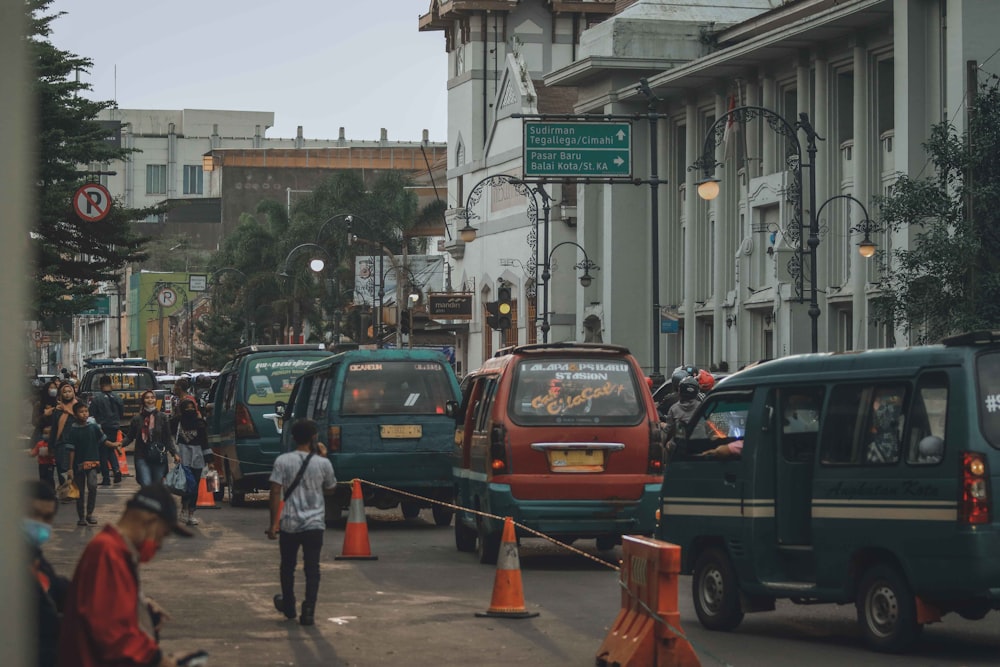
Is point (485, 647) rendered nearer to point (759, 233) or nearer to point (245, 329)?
point (759, 233)

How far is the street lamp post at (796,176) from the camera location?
34.9m

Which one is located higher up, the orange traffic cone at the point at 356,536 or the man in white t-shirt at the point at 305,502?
the man in white t-shirt at the point at 305,502

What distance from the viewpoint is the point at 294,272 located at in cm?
9450

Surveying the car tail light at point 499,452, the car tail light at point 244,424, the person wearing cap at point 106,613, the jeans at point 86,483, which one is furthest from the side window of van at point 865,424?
the car tail light at point 244,424

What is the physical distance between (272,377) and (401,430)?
5.74 meters

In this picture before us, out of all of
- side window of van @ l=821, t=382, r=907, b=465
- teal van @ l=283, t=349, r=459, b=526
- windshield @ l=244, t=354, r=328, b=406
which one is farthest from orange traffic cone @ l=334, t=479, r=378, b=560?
windshield @ l=244, t=354, r=328, b=406

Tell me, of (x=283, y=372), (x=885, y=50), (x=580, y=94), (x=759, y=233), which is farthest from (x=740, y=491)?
(x=580, y=94)

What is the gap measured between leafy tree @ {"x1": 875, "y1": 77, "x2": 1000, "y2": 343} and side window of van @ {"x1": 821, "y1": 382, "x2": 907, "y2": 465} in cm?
2031

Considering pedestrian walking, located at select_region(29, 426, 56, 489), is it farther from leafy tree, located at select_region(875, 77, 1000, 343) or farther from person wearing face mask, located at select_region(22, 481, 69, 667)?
person wearing face mask, located at select_region(22, 481, 69, 667)

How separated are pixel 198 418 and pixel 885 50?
2897cm

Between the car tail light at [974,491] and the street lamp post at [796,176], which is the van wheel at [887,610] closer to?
the car tail light at [974,491]

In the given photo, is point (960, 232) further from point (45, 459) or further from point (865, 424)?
point (865, 424)

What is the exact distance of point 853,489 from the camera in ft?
38.7

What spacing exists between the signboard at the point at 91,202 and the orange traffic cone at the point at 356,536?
66.7 ft
